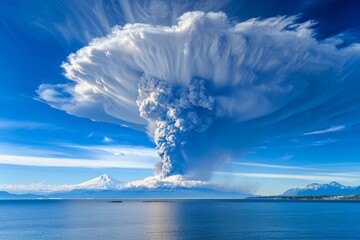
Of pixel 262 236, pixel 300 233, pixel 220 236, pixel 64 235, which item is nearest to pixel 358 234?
pixel 300 233

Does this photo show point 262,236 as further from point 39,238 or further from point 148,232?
point 39,238

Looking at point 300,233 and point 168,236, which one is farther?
point 300,233

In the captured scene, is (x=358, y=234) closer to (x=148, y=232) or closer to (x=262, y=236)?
(x=262, y=236)

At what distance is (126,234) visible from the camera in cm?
9456

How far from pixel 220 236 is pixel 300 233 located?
2422 centimetres

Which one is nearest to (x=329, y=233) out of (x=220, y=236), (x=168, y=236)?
(x=220, y=236)

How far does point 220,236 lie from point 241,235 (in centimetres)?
577

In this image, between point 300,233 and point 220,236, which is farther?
point 300,233

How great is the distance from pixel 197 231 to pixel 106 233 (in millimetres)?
25146

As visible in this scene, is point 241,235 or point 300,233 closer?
point 241,235

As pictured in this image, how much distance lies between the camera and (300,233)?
97.2 meters

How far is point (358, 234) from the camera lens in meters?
93.1

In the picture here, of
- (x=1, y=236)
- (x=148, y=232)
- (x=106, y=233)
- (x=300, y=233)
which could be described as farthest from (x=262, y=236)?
(x=1, y=236)

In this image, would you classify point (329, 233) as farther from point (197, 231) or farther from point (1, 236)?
point (1, 236)
